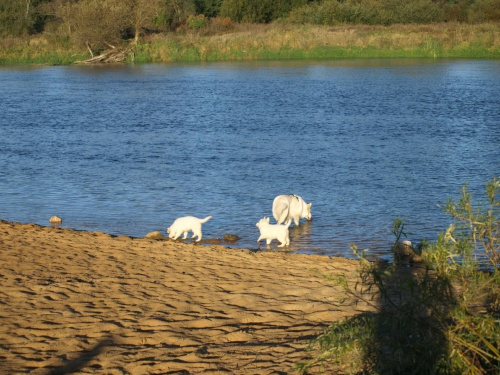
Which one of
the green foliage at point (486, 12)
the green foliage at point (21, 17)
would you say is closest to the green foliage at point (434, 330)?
the green foliage at point (486, 12)

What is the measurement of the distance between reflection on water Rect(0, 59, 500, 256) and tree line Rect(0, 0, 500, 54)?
20.0 metres

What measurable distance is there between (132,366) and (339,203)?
7680 mm

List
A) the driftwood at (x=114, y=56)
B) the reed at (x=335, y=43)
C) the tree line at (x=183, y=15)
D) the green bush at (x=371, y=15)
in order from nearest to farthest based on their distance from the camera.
→ the reed at (x=335, y=43) → the driftwood at (x=114, y=56) → the tree line at (x=183, y=15) → the green bush at (x=371, y=15)

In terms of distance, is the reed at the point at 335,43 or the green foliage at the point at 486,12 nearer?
the reed at the point at 335,43

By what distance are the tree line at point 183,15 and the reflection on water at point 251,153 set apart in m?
20.0

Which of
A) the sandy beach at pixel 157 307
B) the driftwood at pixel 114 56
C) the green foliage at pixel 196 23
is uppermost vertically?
the green foliage at pixel 196 23

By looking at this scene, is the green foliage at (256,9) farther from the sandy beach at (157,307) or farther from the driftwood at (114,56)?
the sandy beach at (157,307)

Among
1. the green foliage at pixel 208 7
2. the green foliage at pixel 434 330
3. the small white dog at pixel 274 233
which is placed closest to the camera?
the green foliage at pixel 434 330

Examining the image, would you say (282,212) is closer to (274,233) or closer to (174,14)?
(274,233)

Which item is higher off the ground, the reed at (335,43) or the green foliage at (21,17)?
the green foliage at (21,17)

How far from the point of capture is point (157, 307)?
6.51m

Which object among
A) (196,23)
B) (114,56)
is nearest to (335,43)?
(196,23)

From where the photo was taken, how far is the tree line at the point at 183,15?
5388 cm

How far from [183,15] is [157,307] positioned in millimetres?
63410
